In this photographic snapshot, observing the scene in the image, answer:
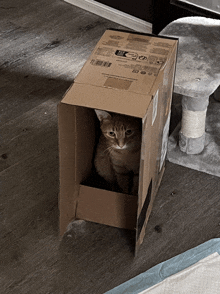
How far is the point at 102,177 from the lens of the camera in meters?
1.60

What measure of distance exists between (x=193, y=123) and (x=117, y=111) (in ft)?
2.13

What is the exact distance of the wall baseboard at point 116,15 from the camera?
2.63 metres

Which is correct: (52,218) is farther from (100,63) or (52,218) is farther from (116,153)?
(100,63)

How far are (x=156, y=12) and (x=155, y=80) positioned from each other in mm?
1434

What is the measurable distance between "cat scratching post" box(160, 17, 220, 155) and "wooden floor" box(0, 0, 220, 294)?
0.18 m

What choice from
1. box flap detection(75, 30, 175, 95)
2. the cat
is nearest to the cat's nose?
the cat

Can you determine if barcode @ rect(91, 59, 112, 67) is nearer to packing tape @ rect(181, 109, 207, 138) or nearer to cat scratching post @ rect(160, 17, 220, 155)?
cat scratching post @ rect(160, 17, 220, 155)

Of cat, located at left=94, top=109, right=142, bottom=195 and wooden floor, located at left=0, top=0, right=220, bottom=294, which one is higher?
cat, located at left=94, top=109, right=142, bottom=195

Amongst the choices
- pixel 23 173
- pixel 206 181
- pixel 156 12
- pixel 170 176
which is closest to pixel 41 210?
pixel 23 173

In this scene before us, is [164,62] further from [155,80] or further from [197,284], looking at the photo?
[197,284]

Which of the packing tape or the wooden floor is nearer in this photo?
the wooden floor

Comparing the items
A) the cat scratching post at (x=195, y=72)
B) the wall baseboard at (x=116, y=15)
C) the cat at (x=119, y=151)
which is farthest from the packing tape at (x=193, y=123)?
the wall baseboard at (x=116, y=15)

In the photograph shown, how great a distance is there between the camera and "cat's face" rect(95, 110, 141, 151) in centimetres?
140

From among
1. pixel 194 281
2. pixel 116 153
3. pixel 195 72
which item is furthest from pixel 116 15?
pixel 194 281
